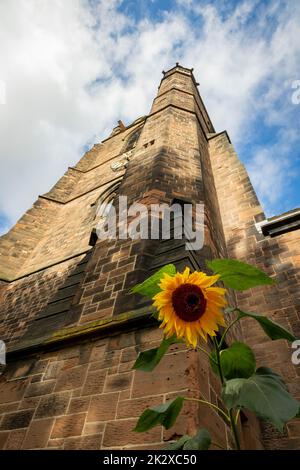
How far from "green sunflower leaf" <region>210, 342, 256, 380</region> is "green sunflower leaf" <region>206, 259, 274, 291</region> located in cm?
29

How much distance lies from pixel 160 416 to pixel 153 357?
0.26 m

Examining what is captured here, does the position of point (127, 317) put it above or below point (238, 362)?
above

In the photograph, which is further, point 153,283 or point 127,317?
point 127,317

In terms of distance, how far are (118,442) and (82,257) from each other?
23.2 ft

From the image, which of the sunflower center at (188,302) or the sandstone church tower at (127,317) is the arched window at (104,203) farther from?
the sunflower center at (188,302)

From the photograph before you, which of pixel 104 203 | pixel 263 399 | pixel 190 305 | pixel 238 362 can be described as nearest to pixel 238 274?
pixel 190 305

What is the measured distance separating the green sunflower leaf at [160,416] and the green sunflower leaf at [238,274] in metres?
0.60

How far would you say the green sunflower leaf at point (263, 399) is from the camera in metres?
1.13

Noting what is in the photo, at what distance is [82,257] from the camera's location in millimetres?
9289

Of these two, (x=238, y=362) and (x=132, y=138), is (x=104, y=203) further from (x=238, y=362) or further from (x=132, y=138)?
(x=238, y=362)

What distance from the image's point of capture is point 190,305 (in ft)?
5.24

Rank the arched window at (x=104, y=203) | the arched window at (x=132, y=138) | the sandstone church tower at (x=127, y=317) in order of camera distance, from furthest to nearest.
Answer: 1. the arched window at (x=132, y=138)
2. the arched window at (x=104, y=203)
3. the sandstone church tower at (x=127, y=317)

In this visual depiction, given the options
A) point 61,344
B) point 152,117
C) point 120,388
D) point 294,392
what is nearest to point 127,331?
point 120,388

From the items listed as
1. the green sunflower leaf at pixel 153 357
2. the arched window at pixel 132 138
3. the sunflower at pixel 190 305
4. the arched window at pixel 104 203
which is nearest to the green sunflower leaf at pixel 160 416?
the green sunflower leaf at pixel 153 357
